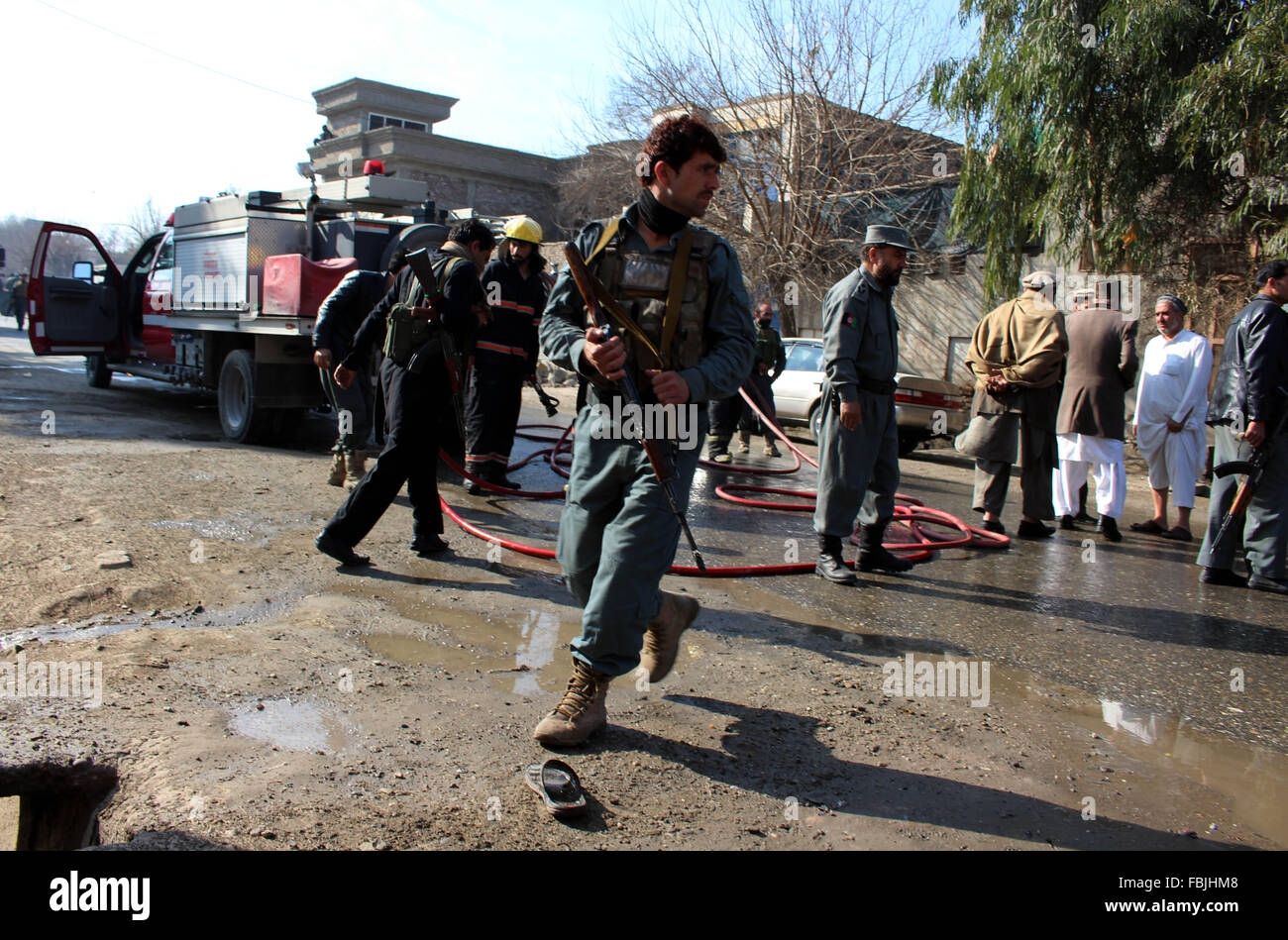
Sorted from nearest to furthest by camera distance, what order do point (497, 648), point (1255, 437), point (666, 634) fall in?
point (666, 634) → point (497, 648) → point (1255, 437)

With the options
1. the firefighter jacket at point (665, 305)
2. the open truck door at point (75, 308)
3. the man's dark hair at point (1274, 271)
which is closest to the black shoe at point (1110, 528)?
the man's dark hair at point (1274, 271)

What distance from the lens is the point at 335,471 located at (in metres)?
6.99

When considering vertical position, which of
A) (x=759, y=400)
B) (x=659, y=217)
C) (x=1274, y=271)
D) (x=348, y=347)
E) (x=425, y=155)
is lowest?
(x=759, y=400)

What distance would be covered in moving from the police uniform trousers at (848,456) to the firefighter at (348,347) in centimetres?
283

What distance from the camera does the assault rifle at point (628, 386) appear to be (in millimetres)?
3041

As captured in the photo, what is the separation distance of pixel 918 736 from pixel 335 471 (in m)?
4.98

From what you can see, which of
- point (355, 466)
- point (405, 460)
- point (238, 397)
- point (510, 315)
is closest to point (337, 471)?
point (355, 466)

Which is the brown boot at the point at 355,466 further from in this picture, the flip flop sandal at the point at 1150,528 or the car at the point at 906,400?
the flip flop sandal at the point at 1150,528

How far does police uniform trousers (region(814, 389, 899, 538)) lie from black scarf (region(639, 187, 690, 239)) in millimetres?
2393

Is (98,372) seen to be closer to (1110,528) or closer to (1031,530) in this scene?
(1031,530)

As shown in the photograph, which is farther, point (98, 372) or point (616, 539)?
point (98, 372)

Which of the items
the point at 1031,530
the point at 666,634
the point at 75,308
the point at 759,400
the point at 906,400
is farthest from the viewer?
the point at 906,400

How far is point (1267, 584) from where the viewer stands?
589 cm

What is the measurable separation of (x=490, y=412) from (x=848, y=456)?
311 cm
